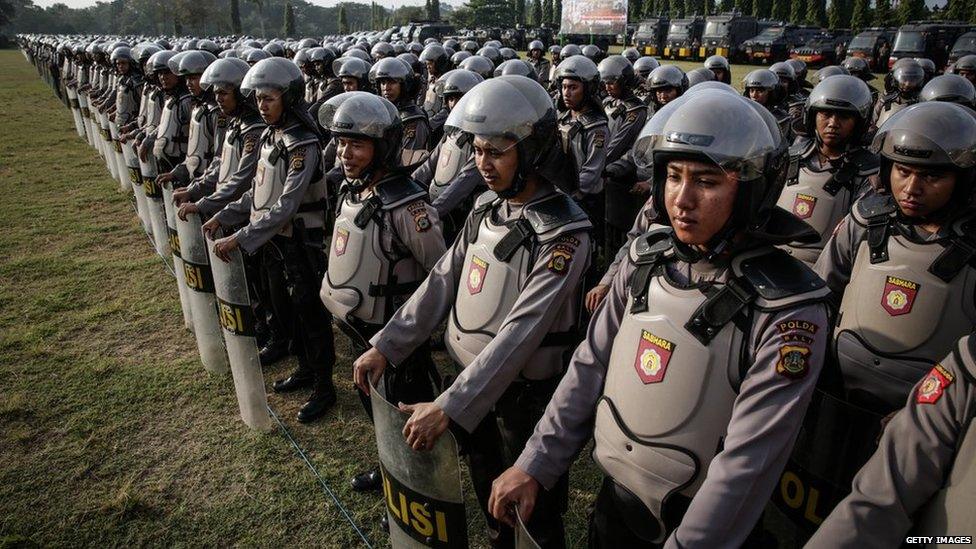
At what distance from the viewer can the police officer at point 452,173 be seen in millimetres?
5777

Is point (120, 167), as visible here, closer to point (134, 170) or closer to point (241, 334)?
point (134, 170)

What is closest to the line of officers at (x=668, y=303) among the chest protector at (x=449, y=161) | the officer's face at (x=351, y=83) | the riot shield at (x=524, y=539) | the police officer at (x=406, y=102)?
the riot shield at (x=524, y=539)

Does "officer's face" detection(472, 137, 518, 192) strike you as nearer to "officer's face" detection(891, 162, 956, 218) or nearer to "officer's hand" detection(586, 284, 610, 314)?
Answer: "officer's hand" detection(586, 284, 610, 314)

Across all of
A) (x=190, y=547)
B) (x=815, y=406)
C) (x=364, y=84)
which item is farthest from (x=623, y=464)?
(x=364, y=84)

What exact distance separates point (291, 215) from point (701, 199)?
3.46 meters

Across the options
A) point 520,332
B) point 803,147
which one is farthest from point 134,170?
point 803,147

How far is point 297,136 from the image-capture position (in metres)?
4.85

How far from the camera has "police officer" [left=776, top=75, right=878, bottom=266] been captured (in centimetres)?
434

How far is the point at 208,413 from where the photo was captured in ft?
16.4

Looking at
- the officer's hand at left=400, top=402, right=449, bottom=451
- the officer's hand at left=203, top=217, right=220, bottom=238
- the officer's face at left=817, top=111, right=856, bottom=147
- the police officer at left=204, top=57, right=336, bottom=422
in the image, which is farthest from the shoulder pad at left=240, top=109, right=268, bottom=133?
the officer's face at left=817, top=111, right=856, bottom=147

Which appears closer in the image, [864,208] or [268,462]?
[864,208]

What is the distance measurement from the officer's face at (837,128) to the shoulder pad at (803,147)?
0.17m

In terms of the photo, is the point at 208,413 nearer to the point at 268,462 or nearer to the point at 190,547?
the point at 268,462

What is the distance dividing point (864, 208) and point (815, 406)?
4.02ft
